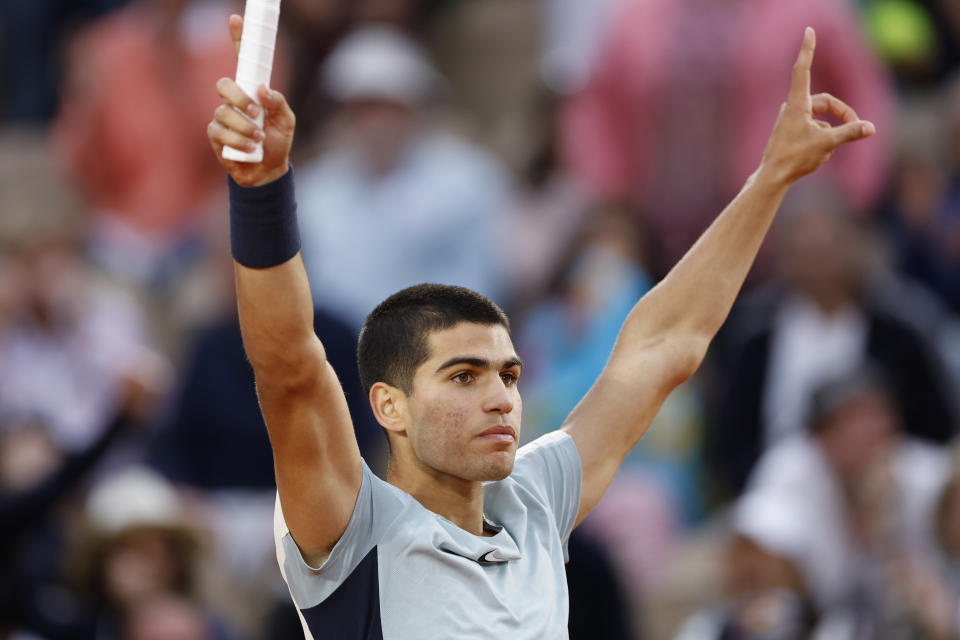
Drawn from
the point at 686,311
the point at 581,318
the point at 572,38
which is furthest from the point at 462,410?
the point at 572,38

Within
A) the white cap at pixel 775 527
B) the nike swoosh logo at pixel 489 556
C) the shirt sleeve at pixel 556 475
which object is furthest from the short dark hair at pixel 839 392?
the nike swoosh logo at pixel 489 556

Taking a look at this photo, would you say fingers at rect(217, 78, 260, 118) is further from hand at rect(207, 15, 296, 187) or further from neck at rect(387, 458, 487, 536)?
neck at rect(387, 458, 487, 536)

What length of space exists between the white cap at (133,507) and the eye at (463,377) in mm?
3348

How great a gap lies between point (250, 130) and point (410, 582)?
3.06 ft

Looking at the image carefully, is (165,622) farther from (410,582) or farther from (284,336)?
(284,336)

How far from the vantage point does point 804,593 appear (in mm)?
6461

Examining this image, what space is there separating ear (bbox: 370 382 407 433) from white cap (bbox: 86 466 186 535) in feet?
10.7

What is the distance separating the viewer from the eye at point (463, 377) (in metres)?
3.32

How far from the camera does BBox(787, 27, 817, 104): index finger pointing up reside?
3.70 m

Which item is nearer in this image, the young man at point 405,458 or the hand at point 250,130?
the hand at point 250,130

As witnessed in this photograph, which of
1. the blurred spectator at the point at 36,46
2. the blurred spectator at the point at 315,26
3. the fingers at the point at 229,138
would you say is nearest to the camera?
the fingers at the point at 229,138

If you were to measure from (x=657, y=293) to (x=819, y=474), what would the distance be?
10.1 ft

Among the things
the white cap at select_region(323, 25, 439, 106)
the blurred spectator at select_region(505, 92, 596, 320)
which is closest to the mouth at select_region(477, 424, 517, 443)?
the blurred spectator at select_region(505, 92, 596, 320)

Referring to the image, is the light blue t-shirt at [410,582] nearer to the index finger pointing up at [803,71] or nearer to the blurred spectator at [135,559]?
the index finger pointing up at [803,71]
